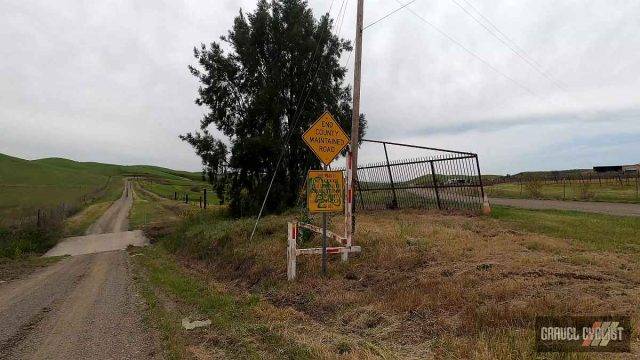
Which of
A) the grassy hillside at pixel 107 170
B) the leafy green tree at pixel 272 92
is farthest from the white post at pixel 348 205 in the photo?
the grassy hillside at pixel 107 170

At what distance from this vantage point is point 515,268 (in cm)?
703

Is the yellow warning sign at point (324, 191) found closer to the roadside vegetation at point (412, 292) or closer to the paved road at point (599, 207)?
the roadside vegetation at point (412, 292)

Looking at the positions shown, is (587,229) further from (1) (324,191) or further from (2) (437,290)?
(1) (324,191)

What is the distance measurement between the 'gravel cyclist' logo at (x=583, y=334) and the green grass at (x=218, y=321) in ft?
8.54

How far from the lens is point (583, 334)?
4.50 metres

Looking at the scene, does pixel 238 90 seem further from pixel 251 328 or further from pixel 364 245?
pixel 251 328

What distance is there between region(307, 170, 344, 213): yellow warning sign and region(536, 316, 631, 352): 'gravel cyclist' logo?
528 cm

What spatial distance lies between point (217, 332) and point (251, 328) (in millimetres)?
562

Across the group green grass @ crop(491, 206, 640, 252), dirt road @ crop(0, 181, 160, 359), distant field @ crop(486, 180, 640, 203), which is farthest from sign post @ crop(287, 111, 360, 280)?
distant field @ crop(486, 180, 640, 203)

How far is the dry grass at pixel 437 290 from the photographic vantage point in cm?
507

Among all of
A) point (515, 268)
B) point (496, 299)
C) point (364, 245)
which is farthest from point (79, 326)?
point (515, 268)

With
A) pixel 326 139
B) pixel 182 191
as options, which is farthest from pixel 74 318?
A: pixel 182 191

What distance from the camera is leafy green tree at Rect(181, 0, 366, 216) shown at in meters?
22.6

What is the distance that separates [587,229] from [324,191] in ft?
24.7
